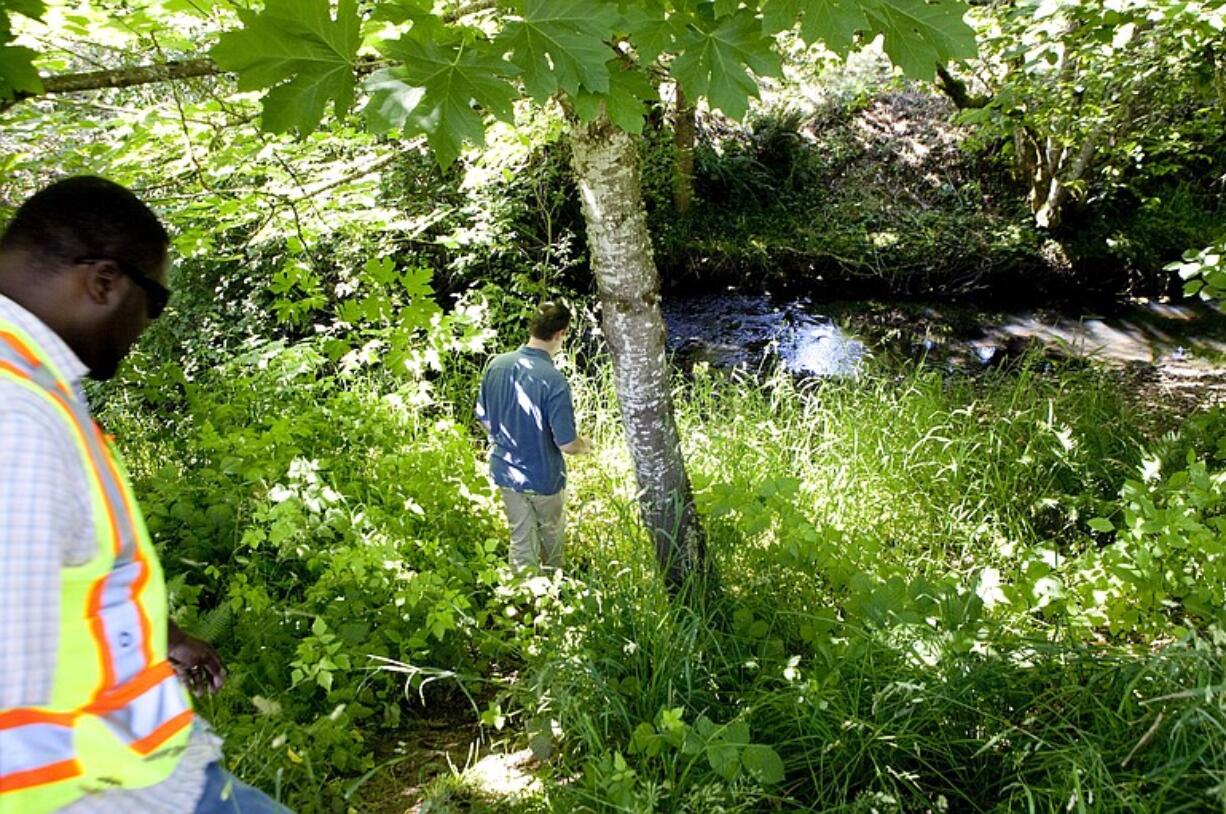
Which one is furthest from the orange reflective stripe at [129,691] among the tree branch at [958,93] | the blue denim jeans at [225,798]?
the tree branch at [958,93]

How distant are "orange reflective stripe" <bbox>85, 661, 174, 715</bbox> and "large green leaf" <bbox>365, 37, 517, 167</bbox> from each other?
1.05 meters

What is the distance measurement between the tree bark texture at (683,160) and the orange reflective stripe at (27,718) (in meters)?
10.3

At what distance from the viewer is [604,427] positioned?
515 cm

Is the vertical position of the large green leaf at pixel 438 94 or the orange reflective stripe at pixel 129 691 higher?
the large green leaf at pixel 438 94

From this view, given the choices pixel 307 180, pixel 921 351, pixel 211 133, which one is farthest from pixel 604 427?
pixel 921 351

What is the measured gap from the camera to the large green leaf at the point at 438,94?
57.7 inches

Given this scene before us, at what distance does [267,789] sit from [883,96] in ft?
46.6

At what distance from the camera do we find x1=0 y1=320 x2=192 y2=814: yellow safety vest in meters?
0.98

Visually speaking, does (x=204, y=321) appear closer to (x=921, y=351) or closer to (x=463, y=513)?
(x=463, y=513)

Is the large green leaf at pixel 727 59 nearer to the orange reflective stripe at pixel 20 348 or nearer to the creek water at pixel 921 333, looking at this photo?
the orange reflective stripe at pixel 20 348

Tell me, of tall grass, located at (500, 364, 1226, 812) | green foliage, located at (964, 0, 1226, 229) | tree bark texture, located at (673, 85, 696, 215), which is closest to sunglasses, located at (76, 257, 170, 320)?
tall grass, located at (500, 364, 1226, 812)

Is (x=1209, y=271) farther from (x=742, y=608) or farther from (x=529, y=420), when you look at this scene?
(x=529, y=420)

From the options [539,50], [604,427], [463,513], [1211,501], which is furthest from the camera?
[604,427]

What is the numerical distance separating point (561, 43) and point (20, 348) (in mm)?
1093
